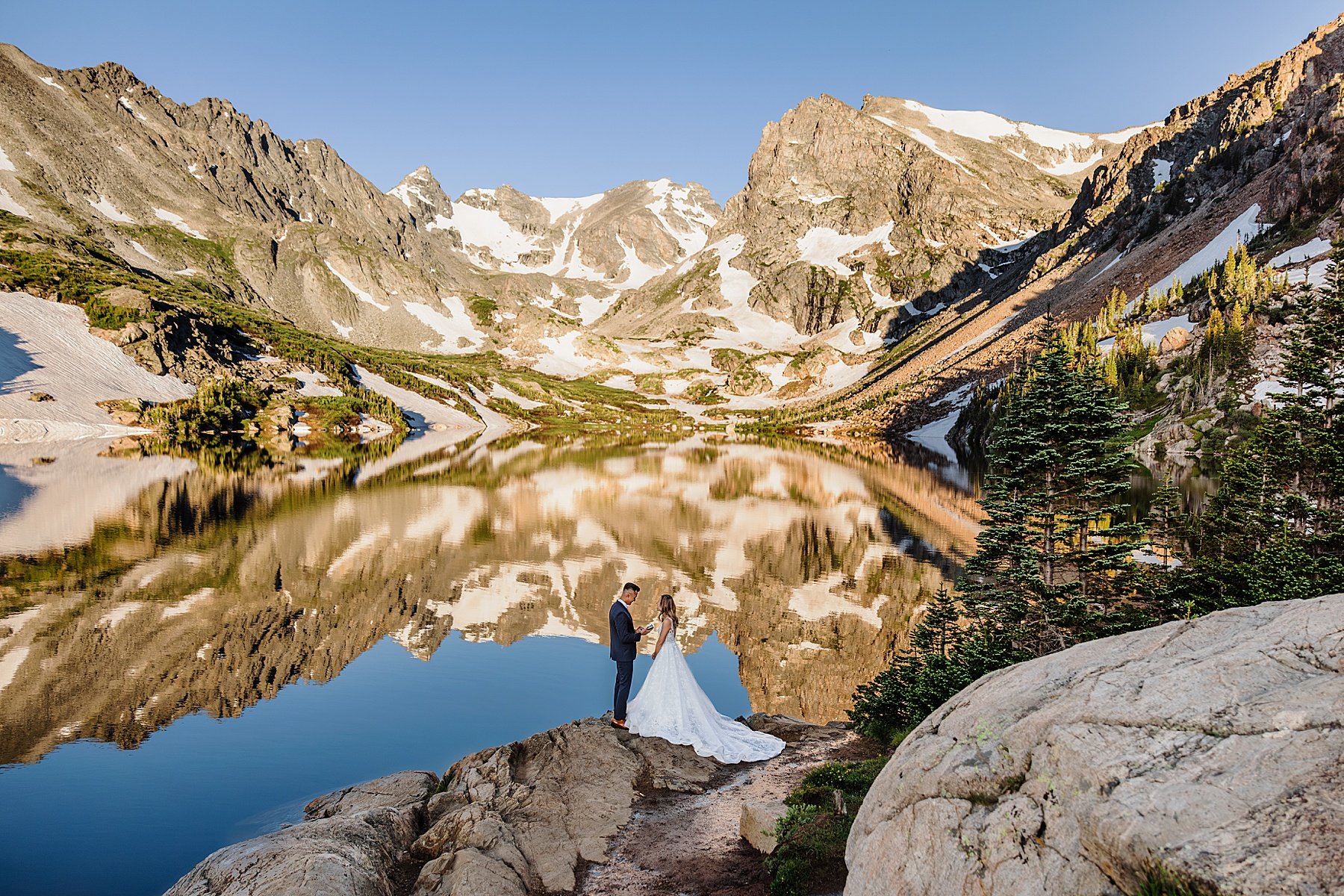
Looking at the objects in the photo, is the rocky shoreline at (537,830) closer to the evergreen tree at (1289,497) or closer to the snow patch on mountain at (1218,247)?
the evergreen tree at (1289,497)

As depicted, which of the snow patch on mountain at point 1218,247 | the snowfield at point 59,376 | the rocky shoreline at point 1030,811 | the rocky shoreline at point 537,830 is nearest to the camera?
the rocky shoreline at point 1030,811

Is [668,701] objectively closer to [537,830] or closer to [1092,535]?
[537,830]

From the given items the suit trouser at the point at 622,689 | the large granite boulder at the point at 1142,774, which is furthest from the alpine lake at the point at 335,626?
the large granite boulder at the point at 1142,774

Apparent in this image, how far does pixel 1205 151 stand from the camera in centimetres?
16200

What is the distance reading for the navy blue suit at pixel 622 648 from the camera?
674 inches

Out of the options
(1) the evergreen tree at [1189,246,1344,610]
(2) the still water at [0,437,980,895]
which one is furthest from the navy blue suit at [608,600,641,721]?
(1) the evergreen tree at [1189,246,1344,610]

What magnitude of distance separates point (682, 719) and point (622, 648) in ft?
7.21

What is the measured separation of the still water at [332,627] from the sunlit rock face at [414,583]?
0.17m

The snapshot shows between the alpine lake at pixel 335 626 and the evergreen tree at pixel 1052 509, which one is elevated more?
the evergreen tree at pixel 1052 509

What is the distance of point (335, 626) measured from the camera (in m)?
29.1

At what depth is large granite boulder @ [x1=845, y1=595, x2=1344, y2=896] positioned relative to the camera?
15.3ft

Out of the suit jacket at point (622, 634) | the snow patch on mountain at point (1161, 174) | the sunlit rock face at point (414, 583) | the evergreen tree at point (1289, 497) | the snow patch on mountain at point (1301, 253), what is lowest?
the sunlit rock face at point (414, 583)

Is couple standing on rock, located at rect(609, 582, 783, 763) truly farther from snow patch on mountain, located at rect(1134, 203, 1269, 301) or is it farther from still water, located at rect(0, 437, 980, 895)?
snow patch on mountain, located at rect(1134, 203, 1269, 301)

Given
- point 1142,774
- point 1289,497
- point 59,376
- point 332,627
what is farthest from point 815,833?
point 59,376
